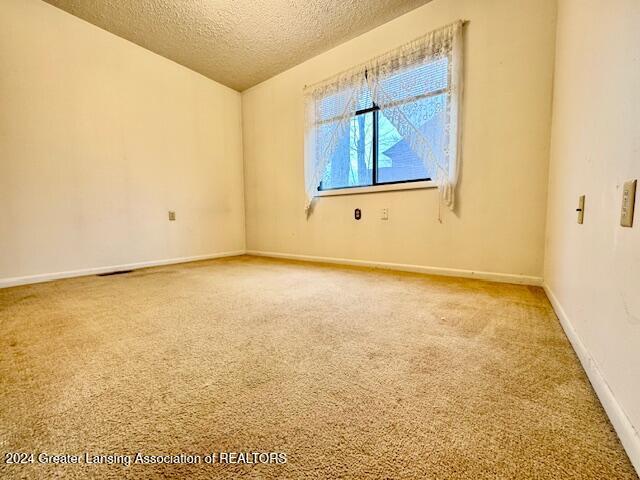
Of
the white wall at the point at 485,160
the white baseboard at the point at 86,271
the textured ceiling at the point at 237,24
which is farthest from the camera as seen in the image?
the textured ceiling at the point at 237,24

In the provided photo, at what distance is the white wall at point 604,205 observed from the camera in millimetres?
563

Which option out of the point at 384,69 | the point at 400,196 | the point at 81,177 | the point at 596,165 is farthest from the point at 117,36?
the point at 596,165

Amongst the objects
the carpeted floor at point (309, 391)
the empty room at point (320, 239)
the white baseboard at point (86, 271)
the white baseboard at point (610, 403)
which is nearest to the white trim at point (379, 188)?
the empty room at point (320, 239)

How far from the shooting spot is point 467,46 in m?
1.94

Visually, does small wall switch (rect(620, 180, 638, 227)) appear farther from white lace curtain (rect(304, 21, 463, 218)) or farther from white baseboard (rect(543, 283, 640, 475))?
white lace curtain (rect(304, 21, 463, 218))

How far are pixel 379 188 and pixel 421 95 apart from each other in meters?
0.79

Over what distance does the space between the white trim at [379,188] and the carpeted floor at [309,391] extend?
1.10m

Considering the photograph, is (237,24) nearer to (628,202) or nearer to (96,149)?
(96,149)

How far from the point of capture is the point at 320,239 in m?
2.90

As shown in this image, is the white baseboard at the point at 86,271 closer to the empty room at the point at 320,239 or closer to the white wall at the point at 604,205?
the empty room at the point at 320,239

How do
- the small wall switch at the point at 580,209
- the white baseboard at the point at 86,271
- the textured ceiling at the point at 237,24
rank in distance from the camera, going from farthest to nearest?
the textured ceiling at the point at 237,24 < the white baseboard at the point at 86,271 < the small wall switch at the point at 580,209

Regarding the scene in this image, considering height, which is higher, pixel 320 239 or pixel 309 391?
pixel 320 239

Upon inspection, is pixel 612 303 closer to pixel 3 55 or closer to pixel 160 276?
pixel 160 276

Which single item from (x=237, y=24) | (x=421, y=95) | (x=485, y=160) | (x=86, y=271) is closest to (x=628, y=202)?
(x=485, y=160)
